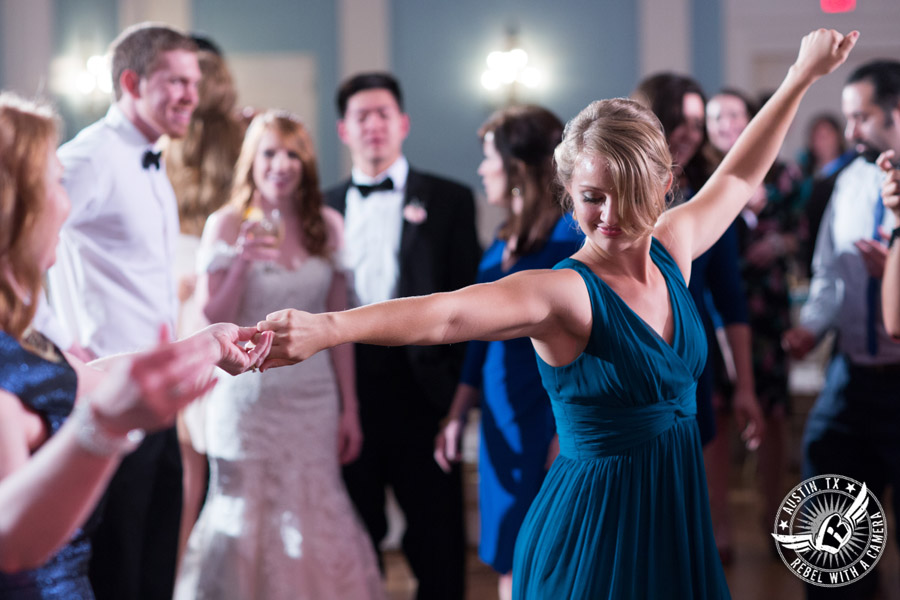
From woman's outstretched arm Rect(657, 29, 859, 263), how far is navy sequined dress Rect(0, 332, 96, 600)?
1.15 metres

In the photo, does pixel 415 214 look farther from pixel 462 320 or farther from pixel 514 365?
pixel 462 320

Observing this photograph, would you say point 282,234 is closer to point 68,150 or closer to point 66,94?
point 68,150

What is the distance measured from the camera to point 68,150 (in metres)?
2.42

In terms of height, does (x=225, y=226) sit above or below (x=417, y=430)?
above

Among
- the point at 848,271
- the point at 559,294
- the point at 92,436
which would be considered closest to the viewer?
Answer: the point at 92,436

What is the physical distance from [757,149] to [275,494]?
1656mm

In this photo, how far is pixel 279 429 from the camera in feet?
8.78

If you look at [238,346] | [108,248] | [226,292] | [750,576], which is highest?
[108,248]

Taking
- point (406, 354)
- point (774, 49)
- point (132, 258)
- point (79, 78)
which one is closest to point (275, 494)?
point (406, 354)

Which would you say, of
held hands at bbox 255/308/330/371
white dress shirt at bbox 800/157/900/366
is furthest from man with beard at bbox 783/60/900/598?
held hands at bbox 255/308/330/371

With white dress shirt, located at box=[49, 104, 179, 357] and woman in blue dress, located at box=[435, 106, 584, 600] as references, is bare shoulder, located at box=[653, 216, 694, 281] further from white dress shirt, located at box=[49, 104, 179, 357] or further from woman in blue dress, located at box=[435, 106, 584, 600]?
white dress shirt, located at box=[49, 104, 179, 357]

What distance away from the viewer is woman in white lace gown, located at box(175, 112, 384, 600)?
103 inches

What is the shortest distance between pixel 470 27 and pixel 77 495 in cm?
641

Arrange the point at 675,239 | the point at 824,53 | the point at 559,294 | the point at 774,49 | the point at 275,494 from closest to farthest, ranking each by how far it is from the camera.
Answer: the point at 559,294 < the point at 675,239 < the point at 824,53 < the point at 275,494 < the point at 774,49
